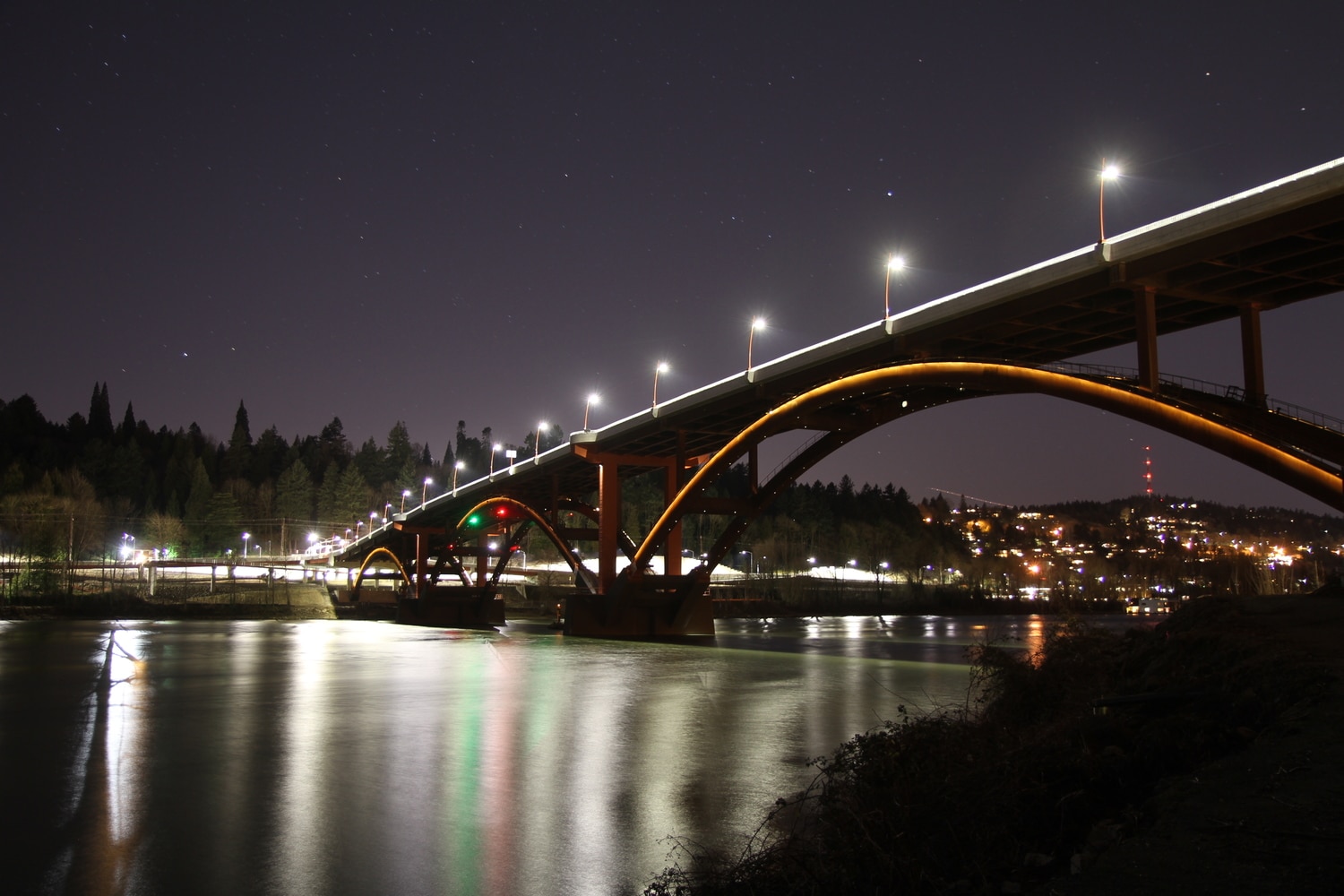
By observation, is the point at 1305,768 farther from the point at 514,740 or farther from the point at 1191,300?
the point at 1191,300

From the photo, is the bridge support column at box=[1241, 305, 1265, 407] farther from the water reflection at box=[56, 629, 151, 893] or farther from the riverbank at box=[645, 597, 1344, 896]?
the water reflection at box=[56, 629, 151, 893]

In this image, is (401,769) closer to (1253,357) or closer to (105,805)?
(105,805)

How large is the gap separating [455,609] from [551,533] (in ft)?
96.2

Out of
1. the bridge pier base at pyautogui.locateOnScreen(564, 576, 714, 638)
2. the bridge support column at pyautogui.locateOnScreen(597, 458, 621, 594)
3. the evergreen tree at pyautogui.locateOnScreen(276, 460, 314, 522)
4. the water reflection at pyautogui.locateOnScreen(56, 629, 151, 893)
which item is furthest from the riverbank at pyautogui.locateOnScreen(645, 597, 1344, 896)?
the evergreen tree at pyautogui.locateOnScreen(276, 460, 314, 522)

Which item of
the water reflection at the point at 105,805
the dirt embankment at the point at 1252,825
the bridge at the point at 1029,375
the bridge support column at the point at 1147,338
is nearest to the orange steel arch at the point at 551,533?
the bridge at the point at 1029,375

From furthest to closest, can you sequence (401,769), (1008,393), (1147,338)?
(1008,393)
(1147,338)
(401,769)

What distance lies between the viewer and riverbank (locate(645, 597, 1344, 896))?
18.4ft

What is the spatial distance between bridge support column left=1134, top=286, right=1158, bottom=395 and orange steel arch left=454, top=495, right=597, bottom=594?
35.8 metres

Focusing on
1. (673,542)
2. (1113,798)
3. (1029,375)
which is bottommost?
(1113,798)

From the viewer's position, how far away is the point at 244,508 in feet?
618

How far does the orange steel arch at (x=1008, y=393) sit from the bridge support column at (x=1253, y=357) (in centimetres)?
252

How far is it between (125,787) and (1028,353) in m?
30.1

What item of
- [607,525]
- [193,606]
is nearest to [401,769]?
[607,525]

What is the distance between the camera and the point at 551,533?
2576 inches
